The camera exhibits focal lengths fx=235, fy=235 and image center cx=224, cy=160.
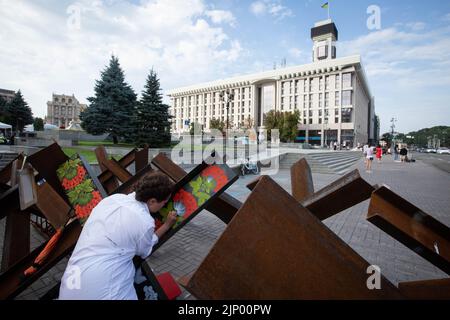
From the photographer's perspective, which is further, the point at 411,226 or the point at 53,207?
the point at 53,207

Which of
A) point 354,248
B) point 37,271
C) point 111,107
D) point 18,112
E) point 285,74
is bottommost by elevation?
point 354,248

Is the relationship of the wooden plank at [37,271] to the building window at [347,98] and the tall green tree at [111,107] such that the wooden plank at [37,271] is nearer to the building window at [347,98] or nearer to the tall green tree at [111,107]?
the tall green tree at [111,107]

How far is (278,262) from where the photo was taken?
4.45ft

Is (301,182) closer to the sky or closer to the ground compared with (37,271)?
closer to the sky

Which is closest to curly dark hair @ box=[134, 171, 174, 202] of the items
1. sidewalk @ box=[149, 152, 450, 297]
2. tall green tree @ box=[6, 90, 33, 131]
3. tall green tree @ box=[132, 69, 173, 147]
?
sidewalk @ box=[149, 152, 450, 297]

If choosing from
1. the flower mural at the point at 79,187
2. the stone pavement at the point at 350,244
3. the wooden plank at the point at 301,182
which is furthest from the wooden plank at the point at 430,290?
the flower mural at the point at 79,187

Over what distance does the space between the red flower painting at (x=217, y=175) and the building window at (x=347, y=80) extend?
72.3 metres

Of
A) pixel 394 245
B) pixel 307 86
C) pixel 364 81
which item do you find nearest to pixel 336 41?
pixel 364 81

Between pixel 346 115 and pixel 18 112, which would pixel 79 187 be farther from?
pixel 346 115

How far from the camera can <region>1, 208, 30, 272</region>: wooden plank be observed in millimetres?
2811

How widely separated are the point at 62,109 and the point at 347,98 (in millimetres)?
103056

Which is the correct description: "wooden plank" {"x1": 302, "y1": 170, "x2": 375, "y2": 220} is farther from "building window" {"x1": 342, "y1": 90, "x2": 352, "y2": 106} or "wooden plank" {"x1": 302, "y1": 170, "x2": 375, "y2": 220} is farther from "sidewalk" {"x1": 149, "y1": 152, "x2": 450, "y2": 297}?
"building window" {"x1": 342, "y1": 90, "x2": 352, "y2": 106}

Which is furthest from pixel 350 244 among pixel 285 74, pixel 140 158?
pixel 285 74

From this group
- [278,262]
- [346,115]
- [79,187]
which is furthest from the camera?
[346,115]
